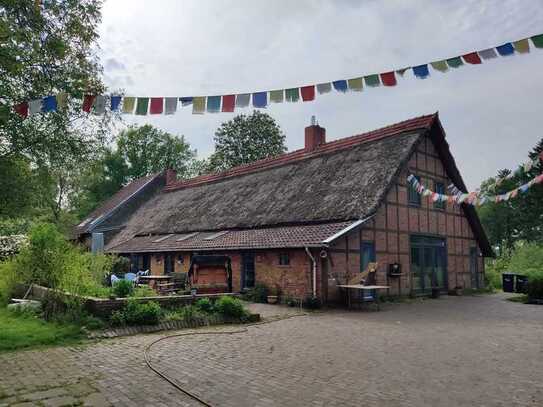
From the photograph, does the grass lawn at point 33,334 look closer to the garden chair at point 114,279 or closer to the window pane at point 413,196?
the garden chair at point 114,279

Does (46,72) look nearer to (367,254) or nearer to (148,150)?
(367,254)

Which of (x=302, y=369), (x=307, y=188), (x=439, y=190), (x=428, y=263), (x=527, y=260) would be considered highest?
(x=439, y=190)

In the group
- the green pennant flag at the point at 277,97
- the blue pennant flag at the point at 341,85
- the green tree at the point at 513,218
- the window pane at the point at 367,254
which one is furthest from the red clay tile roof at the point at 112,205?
the green tree at the point at 513,218

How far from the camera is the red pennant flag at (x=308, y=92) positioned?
30.1ft

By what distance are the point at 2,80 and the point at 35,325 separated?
16.4ft

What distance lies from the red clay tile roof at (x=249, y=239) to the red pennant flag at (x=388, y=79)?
5.65 metres

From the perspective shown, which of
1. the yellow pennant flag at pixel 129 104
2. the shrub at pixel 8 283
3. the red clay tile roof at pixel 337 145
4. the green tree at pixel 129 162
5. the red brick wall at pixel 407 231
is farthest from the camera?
the green tree at pixel 129 162

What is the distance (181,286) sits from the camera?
16.2 meters

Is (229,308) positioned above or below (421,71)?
below

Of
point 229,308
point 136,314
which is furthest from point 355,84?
point 136,314

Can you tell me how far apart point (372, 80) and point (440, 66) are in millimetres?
1279

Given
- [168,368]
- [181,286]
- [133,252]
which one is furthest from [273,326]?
[133,252]

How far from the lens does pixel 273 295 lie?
A: 15055mm

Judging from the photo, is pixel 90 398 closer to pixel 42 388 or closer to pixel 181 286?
pixel 42 388
